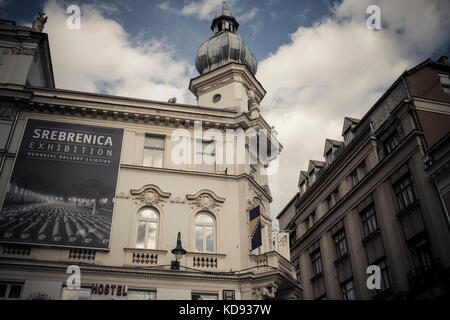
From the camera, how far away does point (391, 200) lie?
25359mm

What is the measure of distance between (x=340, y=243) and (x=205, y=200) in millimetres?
13529

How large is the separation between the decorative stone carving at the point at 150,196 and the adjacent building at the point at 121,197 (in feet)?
0.19

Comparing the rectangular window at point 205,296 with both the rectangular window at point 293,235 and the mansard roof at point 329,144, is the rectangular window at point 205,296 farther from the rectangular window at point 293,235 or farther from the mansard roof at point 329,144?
the rectangular window at point 293,235

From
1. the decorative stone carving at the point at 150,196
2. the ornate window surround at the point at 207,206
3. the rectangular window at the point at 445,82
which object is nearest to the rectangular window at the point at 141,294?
the ornate window surround at the point at 207,206

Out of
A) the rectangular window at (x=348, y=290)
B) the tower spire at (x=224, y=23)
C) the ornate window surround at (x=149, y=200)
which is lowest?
the rectangular window at (x=348, y=290)

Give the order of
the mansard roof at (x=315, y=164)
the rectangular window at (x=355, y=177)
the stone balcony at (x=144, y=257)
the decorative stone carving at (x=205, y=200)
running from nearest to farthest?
the stone balcony at (x=144, y=257), the decorative stone carving at (x=205, y=200), the rectangular window at (x=355, y=177), the mansard roof at (x=315, y=164)

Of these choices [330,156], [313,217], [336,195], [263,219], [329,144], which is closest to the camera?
[263,219]

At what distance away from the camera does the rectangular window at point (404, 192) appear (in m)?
23.8

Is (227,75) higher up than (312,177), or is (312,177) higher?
(227,75)

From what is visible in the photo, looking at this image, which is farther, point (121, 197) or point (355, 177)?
point (355, 177)

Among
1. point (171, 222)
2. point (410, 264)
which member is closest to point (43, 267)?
point (171, 222)

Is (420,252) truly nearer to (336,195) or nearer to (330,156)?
(336,195)

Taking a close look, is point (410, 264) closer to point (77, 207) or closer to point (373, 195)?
point (373, 195)

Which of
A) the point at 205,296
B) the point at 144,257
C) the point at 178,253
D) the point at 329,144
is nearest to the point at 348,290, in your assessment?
the point at 329,144
